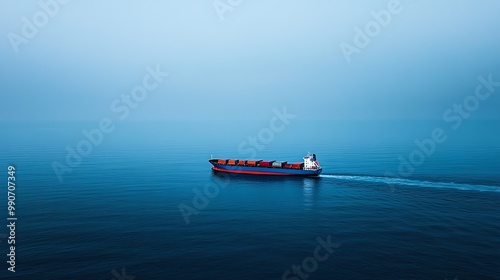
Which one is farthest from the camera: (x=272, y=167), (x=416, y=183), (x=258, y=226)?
(x=272, y=167)

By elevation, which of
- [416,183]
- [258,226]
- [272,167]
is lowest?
[258,226]

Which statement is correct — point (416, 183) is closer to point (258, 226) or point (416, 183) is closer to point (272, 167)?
point (272, 167)

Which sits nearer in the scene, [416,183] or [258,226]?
[258,226]

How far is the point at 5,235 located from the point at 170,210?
78.1ft

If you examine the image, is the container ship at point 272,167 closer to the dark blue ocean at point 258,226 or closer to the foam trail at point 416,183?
the dark blue ocean at point 258,226

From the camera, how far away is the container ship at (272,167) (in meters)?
93.1

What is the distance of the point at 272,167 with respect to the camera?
318ft

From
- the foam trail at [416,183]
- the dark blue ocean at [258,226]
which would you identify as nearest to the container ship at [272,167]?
the dark blue ocean at [258,226]

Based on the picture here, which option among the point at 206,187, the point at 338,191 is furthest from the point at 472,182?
the point at 206,187

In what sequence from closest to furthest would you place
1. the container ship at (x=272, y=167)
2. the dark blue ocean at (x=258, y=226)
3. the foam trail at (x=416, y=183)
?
the dark blue ocean at (x=258, y=226)
the foam trail at (x=416, y=183)
the container ship at (x=272, y=167)

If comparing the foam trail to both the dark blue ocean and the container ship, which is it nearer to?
the dark blue ocean

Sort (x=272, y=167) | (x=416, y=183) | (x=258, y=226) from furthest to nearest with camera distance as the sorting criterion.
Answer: (x=272, y=167) < (x=416, y=183) < (x=258, y=226)

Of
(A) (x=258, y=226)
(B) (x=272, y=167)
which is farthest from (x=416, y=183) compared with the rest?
(A) (x=258, y=226)

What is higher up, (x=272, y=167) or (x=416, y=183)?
(x=272, y=167)
